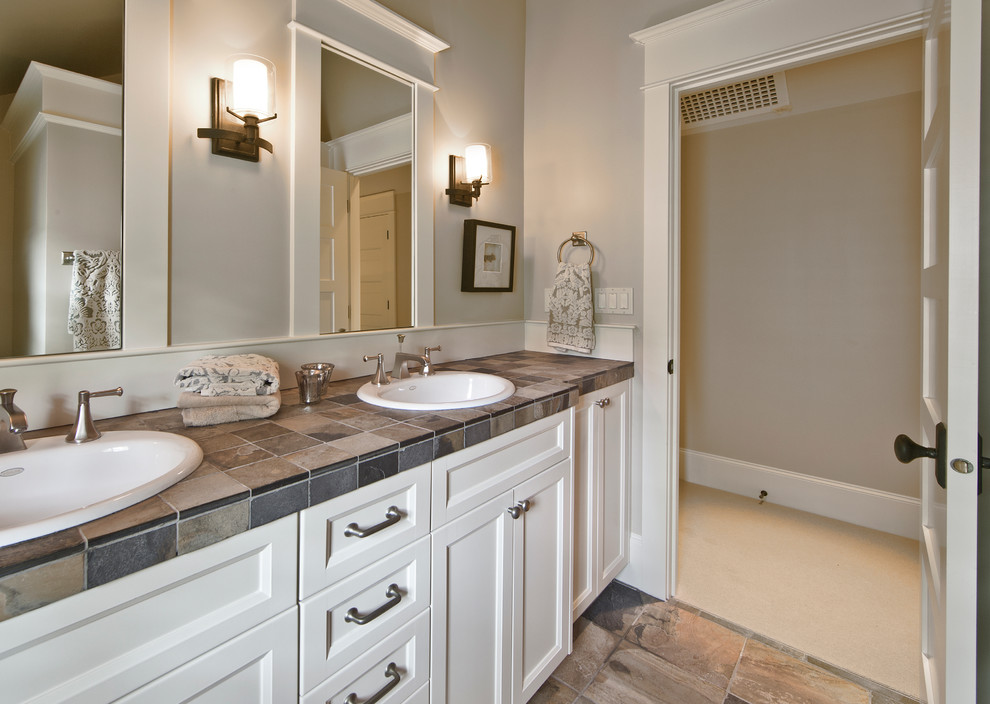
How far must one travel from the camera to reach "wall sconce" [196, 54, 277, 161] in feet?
4.00

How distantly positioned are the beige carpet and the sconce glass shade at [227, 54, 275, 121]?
2258 mm

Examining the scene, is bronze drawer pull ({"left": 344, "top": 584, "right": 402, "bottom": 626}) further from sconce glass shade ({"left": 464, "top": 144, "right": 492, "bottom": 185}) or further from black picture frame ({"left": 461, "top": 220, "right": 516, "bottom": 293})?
sconce glass shade ({"left": 464, "top": 144, "right": 492, "bottom": 185})

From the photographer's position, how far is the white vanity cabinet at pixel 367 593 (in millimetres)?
790

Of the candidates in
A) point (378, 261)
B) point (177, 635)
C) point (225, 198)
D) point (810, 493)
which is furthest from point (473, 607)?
point (810, 493)

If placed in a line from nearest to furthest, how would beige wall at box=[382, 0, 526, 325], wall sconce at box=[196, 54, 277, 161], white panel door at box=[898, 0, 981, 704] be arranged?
white panel door at box=[898, 0, 981, 704] → wall sconce at box=[196, 54, 277, 161] → beige wall at box=[382, 0, 526, 325]

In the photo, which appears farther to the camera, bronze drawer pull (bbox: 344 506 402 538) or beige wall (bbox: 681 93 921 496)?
beige wall (bbox: 681 93 921 496)

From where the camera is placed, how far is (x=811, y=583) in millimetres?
2037

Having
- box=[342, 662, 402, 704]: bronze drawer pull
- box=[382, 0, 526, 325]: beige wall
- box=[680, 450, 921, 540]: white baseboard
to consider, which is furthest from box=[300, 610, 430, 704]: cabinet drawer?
box=[680, 450, 921, 540]: white baseboard

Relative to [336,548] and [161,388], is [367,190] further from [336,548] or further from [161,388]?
[336,548]

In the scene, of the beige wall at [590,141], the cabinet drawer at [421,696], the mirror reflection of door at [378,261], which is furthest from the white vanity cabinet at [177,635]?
the beige wall at [590,141]

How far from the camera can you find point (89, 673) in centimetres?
56

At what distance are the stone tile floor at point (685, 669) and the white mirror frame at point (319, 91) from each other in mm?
1324

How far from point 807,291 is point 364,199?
2406 millimetres

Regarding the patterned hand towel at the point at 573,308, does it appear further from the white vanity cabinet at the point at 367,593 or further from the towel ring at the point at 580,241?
the white vanity cabinet at the point at 367,593
